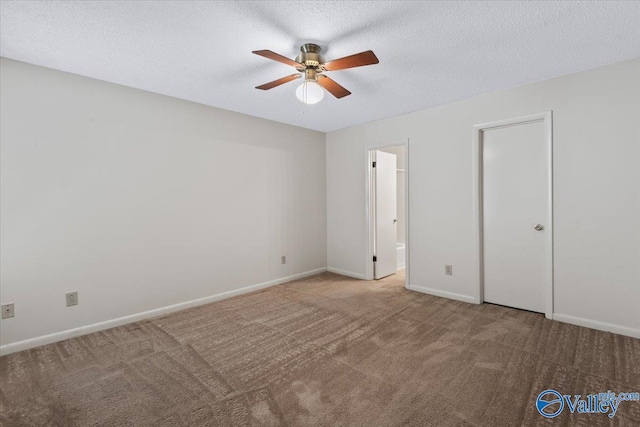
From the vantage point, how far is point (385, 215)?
15.8 feet

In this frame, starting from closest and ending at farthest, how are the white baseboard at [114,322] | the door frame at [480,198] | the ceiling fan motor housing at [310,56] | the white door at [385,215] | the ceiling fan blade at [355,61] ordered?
the ceiling fan blade at [355,61] → the ceiling fan motor housing at [310,56] → the white baseboard at [114,322] → the door frame at [480,198] → the white door at [385,215]

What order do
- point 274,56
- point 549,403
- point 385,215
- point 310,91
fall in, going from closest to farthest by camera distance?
point 549,403, point 274,56, point 310,91, point 385,215

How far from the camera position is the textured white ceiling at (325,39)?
1852mm

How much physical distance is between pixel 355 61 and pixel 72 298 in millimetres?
3183

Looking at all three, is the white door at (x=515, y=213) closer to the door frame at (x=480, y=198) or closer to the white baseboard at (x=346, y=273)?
the door frame at (x=480, y=198)

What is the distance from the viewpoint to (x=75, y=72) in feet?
8.89

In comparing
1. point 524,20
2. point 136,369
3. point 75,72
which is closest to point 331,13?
point 524,20

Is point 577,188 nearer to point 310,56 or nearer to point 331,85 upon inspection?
point 331,85

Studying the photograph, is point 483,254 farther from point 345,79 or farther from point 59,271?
point 59,271

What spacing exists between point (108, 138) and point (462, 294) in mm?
4190

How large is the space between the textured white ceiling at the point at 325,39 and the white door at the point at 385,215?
5.59 ft

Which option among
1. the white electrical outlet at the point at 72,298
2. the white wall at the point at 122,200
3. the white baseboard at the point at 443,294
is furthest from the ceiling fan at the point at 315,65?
the white baseboard at the point at 443,294

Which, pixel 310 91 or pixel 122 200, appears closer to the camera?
pixel 310 91

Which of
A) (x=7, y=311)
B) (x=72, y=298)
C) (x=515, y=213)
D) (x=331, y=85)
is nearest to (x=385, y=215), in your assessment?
(x=515, y=213)
